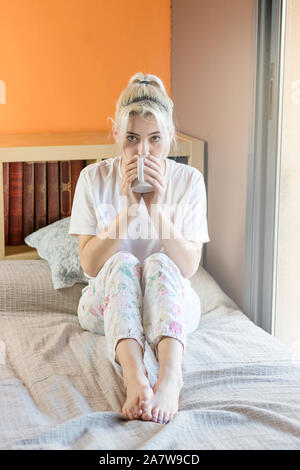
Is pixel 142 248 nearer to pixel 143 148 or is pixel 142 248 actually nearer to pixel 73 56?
pixel 143 148

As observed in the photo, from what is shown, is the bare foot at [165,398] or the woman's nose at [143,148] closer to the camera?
the bare foot at [165,398]

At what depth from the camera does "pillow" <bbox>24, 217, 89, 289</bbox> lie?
2.00 meters

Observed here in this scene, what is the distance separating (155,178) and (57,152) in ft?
2.70

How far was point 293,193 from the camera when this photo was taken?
179 cm

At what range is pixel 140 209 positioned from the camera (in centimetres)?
180

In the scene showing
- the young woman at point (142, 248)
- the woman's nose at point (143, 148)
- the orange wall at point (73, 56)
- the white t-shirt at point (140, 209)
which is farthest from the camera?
the orange wall at point (73, 56)

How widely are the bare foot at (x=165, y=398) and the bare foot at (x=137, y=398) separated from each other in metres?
0.01

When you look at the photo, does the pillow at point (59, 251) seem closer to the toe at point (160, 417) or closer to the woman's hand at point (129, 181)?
the woman's hand at point (129, 181)

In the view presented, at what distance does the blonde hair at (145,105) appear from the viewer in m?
1.62

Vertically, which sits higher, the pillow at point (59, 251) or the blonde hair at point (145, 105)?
the blonde hair at point (145, 105)

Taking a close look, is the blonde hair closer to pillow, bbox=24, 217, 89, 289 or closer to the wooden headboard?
pillow, bbox=24, 217, 89, 289

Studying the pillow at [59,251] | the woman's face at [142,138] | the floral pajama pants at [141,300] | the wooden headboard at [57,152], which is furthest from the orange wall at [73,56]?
the floral pajama pants at [141,300]

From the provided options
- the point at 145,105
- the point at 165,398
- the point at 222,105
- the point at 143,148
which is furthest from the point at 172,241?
the point at 222,105

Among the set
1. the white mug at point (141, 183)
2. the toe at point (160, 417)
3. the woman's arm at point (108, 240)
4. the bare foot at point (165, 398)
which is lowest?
the toe at point (160, 417)
